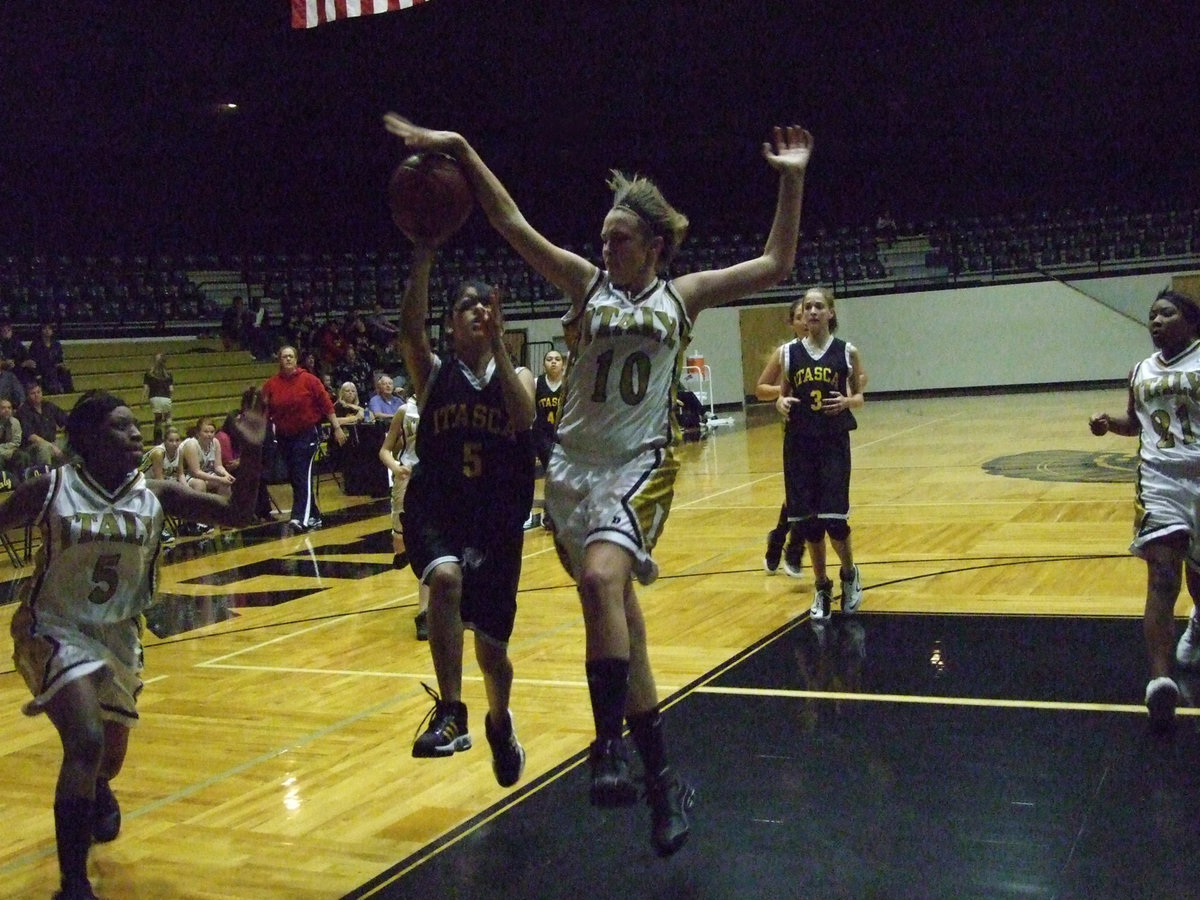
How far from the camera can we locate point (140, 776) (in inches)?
173

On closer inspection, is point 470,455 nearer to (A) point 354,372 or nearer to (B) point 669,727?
(B) point 669,727

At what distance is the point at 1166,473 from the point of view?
427cm

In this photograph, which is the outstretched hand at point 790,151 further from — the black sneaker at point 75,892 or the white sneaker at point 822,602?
the white sneaker at point 822,602

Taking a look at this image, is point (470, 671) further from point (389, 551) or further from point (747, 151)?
point (747, 151)

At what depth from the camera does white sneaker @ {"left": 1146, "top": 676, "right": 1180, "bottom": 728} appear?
4.08m

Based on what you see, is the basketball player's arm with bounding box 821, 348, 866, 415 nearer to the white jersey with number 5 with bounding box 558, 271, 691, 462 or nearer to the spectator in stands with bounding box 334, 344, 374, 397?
the white jersey with number 5 with bounding box 558, 271, 691, 462

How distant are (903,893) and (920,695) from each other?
5.92 ft

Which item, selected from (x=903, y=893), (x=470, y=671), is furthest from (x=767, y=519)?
(x=903, y=893)

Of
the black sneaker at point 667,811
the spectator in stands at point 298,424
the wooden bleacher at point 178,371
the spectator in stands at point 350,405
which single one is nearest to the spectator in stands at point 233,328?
the wooden bleacher at point 178,371

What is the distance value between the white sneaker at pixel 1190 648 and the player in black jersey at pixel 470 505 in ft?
9.42

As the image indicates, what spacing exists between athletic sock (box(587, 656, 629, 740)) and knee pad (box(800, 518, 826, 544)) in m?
3.35

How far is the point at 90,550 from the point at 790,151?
2.14 m

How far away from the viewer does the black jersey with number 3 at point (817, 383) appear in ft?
20.7

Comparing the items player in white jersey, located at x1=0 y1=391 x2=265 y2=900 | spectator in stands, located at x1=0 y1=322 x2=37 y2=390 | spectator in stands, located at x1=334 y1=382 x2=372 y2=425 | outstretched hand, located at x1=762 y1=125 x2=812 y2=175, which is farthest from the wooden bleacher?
outstretched hand, located at x1=762 y1=125 x2=812 y2=175
